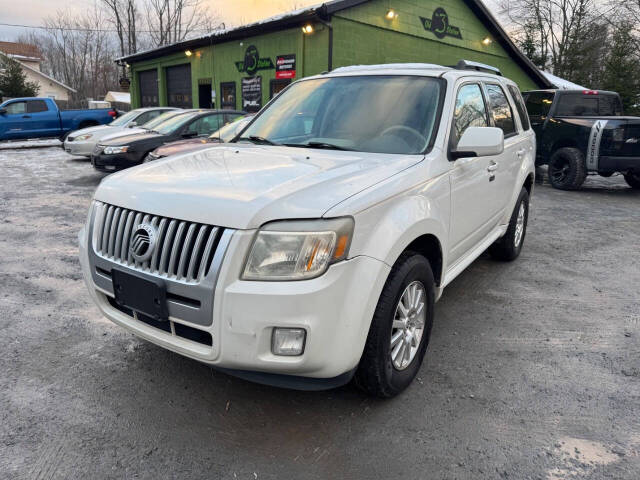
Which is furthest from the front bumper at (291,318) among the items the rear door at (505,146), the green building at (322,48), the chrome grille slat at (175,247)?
the green building at (322,48)

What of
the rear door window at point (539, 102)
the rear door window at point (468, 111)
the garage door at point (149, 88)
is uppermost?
the garage door at point (149, 88)

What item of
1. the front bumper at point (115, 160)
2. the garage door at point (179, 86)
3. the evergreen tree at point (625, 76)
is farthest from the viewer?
the evergreen tree at point (625, 76)

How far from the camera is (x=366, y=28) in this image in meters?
15.4

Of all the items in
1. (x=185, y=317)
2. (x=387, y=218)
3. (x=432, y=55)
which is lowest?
(x=185, y=317)

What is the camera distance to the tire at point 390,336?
2.34 metres

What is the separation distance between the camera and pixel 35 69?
5331 cm

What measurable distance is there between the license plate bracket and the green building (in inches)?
426

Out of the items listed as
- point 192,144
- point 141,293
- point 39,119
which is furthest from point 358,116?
point 39,119

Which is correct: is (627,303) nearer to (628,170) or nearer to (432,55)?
(628,170)

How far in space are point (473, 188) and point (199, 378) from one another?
2.23 meters

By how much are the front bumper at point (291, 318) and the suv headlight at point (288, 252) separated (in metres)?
0.04

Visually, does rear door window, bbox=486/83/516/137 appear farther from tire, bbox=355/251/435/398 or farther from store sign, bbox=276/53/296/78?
store sign, bbox=276/53/296/78

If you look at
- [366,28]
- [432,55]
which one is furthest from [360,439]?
[432,55]

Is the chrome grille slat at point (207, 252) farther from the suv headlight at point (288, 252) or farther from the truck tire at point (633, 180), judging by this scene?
the truck tire at point (633, 180)
